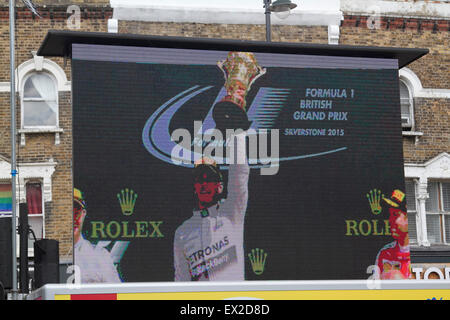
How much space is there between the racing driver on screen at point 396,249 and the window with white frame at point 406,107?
32.0ft

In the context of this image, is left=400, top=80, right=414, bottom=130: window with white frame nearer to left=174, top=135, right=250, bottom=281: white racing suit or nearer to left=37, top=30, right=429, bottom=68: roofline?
left=37, top=30, right=429, bottom=68: roofline

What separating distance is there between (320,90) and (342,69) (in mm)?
642

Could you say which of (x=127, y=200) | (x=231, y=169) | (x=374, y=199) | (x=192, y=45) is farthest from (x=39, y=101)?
(x=374, y=199)

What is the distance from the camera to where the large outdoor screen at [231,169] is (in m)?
12.8

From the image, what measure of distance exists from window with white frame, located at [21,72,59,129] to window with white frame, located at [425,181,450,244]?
1097cm

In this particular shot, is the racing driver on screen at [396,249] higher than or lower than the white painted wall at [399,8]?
lower

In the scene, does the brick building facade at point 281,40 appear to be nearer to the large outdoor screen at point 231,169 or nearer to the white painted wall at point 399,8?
the white painted wall at point 399,8

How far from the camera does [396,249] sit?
1380 centimetres

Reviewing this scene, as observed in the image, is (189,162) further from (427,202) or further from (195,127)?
(427,202)

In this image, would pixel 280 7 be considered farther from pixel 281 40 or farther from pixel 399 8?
pixel 399 8

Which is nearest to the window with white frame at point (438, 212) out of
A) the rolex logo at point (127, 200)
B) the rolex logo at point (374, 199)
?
the rolex logo at point (374, 199)

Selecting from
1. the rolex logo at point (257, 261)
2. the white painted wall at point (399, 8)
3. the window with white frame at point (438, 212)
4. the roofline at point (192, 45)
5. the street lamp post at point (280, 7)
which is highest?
the white painted wall at point (399, 8)

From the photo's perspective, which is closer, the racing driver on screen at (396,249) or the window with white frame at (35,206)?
the racing driver on screen at (396,249)

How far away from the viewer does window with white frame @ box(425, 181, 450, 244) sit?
913 inches
